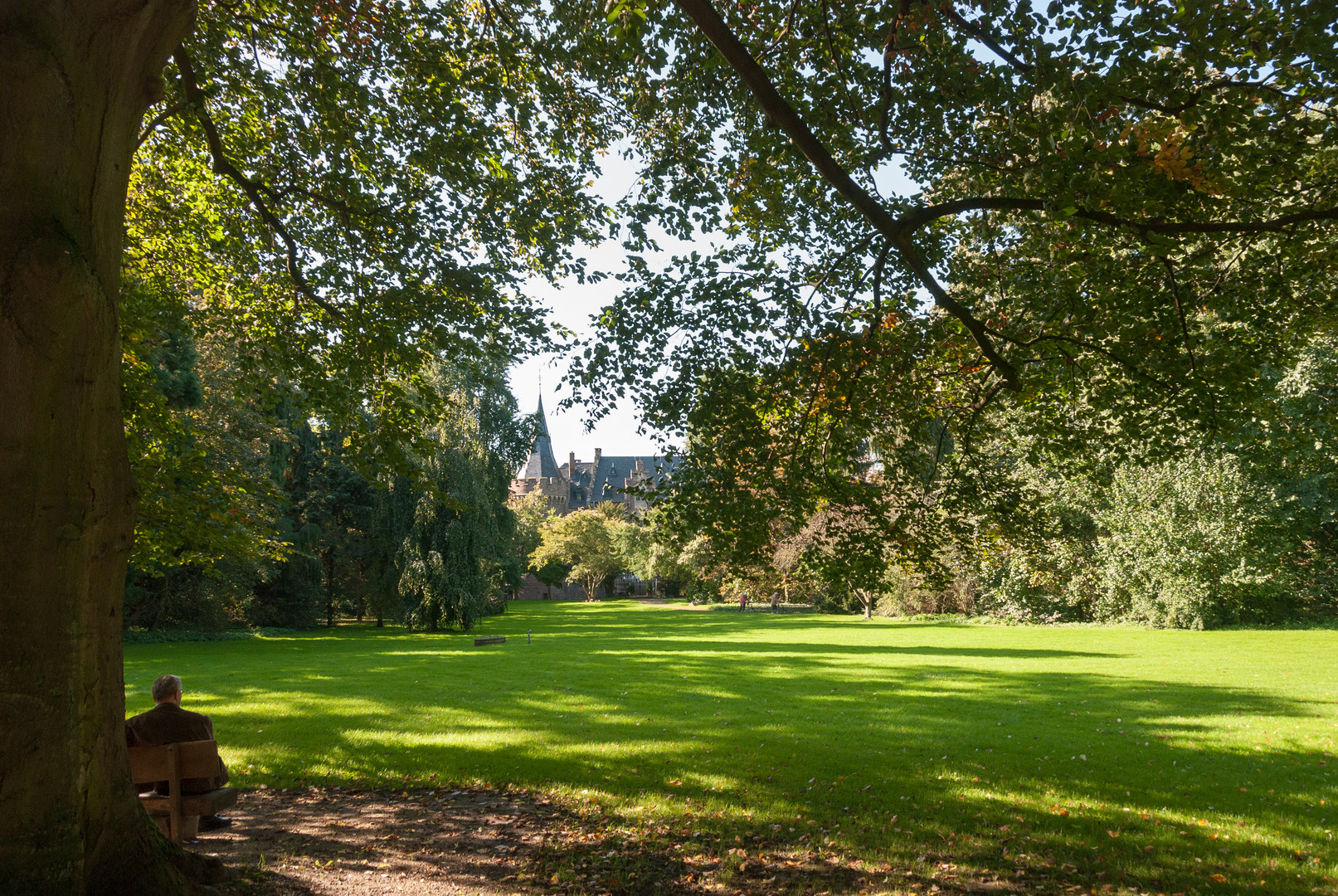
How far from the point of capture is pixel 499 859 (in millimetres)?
5359

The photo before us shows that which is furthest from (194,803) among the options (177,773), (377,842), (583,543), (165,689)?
(583,543)

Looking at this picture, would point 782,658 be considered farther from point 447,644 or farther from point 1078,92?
point 1078,92

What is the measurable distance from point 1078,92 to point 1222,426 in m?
Result: 4.19

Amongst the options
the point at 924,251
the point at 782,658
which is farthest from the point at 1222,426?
the point at 782,658

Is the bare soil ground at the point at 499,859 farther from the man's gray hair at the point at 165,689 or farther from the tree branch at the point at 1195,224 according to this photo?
the tree branch at the point at 1195,224

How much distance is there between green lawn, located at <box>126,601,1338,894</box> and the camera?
19.0ft

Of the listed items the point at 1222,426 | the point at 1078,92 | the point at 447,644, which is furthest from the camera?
the point at 447,644

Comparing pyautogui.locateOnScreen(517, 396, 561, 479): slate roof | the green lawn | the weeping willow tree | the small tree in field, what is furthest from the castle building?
the green lawn

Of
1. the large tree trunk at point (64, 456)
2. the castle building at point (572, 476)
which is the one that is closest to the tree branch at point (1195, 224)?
the large tree trunk at point (64, 456)

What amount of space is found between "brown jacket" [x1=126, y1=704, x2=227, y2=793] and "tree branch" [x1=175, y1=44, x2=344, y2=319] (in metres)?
4.77

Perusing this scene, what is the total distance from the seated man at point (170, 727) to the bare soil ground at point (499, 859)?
1.63 feet

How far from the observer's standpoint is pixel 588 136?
30.5 feet

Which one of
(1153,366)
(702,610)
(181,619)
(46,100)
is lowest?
(702,610)

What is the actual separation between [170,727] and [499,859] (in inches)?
96.6
